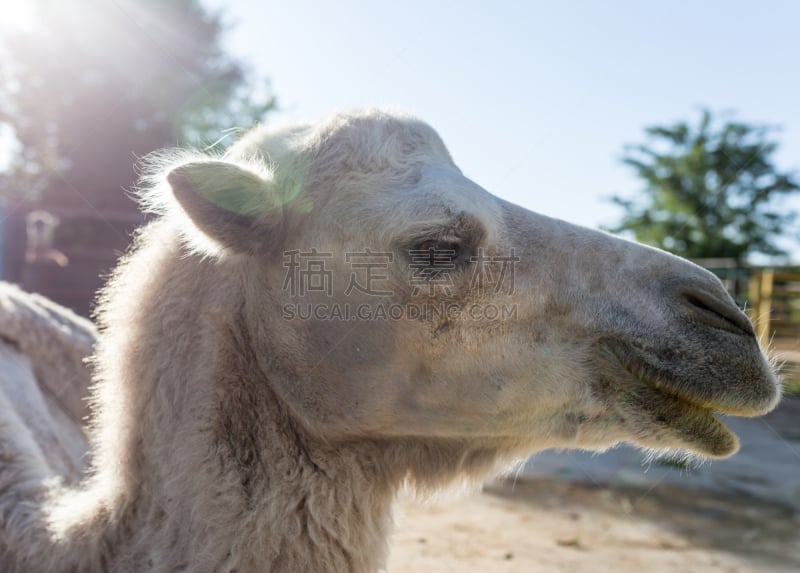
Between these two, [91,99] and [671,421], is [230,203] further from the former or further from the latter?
[91,99]

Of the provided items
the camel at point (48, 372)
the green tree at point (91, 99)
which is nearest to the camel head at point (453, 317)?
the camel at point (48, 372)

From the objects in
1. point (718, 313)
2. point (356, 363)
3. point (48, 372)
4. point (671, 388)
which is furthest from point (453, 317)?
point (48, 372)

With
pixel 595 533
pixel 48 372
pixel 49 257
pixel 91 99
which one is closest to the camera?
pixel 48 372

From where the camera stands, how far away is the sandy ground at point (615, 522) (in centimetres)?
395

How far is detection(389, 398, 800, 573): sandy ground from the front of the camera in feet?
13.0

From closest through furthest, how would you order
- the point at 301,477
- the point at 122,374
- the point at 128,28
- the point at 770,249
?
the point at 301,477 → the point at 122,374 → the point at 128,28 → the point at 770,249

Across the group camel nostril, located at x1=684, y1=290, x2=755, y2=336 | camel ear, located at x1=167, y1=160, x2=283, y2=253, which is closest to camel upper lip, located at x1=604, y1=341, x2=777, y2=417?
camel nostril, located at x1=684, y1=290, x2=755, y2=336

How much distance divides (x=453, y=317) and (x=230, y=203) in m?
0.72

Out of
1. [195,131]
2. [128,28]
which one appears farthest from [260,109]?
[128,28]

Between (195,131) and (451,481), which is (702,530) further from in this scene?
(195,131)

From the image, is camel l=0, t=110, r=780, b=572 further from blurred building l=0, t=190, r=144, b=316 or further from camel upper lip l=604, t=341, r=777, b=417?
blurred building l=0, t=190, r=144, b=316

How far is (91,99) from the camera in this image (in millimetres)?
15836

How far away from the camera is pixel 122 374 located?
2.16 meters

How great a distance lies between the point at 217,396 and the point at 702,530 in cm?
386
